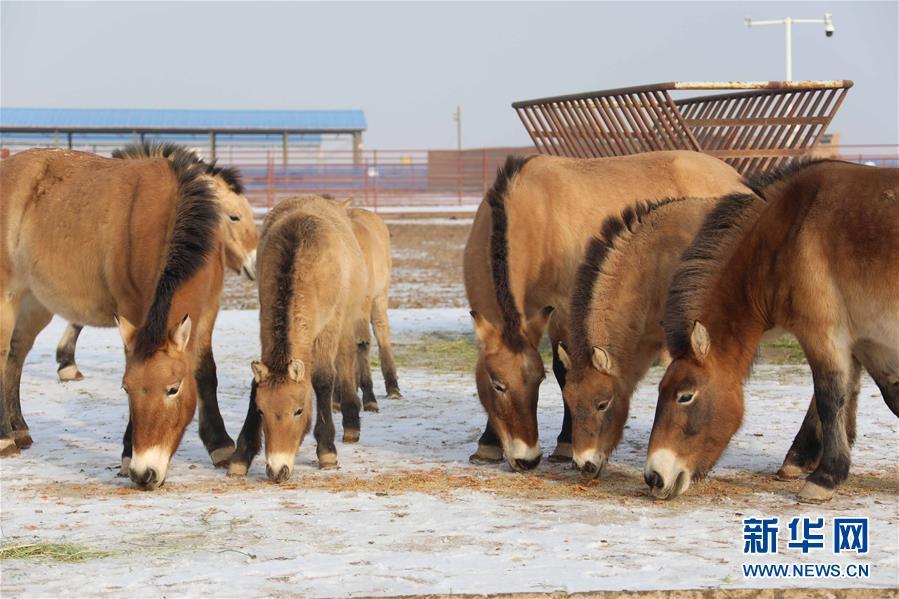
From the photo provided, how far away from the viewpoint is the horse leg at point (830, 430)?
573cm

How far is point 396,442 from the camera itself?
7754mm

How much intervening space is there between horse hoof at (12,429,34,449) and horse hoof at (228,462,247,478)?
74.6 inches

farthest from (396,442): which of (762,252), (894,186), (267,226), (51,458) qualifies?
(894,186)

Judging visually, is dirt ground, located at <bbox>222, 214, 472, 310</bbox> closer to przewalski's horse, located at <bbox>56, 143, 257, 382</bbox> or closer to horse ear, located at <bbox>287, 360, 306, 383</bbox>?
przewalski's horse, located at <bbox>56, 143, 257, 382</bbox>

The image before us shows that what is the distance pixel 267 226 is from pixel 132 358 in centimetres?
180

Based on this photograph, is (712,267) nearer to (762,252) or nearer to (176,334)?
(762,252)

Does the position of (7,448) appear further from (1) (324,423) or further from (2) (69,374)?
(2) (69,374)

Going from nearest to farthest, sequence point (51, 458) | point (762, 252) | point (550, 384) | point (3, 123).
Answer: point (762, 252) → point (51, 458) → point (550, 384) → point (3, 123)

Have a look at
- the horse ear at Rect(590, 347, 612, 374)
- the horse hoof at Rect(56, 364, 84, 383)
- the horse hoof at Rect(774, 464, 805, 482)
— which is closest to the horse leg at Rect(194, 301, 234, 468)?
the horse ear at Rect(590, 347, 612, 374)

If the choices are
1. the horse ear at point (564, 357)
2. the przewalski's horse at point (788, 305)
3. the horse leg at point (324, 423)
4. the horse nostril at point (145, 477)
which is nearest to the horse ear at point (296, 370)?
the horse leg at point (324, 423)

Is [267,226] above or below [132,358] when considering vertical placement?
above

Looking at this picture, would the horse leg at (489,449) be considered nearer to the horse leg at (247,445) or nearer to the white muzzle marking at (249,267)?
the horse leg at (247,445)

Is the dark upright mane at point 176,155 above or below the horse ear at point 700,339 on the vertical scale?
above

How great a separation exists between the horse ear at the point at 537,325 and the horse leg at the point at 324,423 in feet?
4.27
